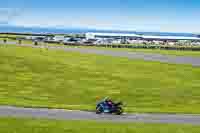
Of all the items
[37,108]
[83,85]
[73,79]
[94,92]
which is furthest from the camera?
[73,79]

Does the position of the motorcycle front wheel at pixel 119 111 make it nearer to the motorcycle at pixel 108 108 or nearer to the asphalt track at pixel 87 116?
the motorcycle at pixel 108 108

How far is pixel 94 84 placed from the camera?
5322cm

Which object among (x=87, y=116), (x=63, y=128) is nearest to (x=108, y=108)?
(x=87, y=116)

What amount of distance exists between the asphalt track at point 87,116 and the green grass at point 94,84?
2880 mm

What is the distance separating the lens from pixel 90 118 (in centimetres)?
3094

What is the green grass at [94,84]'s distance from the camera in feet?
136

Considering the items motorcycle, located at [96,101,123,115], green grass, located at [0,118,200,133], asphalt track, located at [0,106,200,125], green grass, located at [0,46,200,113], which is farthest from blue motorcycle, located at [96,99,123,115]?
green grass, located at [0,118,200,133]

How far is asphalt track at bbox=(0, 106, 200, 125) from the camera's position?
3042cm

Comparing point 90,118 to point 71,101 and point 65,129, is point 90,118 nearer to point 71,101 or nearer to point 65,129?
point 65,129

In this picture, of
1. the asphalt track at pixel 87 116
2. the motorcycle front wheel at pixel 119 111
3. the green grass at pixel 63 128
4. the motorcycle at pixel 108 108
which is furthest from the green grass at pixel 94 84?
the green grass at pixel 63 128

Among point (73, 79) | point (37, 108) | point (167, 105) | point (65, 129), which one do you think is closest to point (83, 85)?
point (73, 79)

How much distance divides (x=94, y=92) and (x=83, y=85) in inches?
168

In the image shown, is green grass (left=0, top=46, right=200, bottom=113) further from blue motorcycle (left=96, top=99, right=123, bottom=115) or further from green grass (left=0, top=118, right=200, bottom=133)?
green grass (left=0, top=118, right=200, bottom=133)

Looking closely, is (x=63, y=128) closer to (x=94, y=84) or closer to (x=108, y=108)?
(x=108, y=108)
